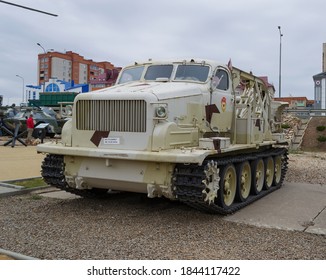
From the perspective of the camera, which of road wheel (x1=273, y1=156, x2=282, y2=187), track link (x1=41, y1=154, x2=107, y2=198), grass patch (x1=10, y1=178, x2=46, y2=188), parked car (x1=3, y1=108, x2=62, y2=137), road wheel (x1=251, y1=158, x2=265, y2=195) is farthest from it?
parked car (x1=3, y1=108, x2=62, y2=137)

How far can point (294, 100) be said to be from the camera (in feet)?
205

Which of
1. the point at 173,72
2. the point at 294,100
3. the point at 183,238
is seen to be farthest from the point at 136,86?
the point at 294,100

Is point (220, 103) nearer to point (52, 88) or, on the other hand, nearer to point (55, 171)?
point (55, 171)

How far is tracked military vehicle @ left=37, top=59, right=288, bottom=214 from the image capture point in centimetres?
663

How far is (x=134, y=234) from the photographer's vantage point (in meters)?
6.21

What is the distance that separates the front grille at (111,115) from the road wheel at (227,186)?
1.64m

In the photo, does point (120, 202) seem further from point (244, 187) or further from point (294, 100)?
point (294, 100)

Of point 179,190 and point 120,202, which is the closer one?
point 179,190

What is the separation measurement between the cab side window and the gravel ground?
2333 millimetres

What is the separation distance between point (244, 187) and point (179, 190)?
255 centimetres

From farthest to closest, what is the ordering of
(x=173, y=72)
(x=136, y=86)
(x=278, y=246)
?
1. (x=173, y=72)
2. (x=136, y=86)
3. (x=278, y=246)

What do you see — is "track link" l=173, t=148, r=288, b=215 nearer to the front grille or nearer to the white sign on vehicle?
the front grille

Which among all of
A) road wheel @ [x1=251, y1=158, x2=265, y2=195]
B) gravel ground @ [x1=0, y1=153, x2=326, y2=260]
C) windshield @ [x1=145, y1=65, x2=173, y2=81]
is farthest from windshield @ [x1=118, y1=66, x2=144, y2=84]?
road wheel @ [x1=251, y1=158, x2=265, y2=195]

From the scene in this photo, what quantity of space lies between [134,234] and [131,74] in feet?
12.3
